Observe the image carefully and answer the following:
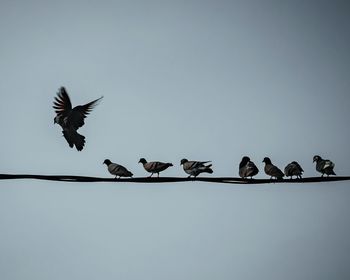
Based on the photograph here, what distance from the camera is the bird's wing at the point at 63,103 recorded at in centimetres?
1181

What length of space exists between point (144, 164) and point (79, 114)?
89.6 inches

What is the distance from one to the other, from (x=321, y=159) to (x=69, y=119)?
6440 millimetres

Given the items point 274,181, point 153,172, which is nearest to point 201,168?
point 153,172

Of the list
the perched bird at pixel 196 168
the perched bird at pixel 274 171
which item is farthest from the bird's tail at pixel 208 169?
the perched bird at pixel 274 171

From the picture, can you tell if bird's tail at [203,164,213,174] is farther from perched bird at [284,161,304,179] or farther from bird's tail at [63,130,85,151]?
bird's tail at [63,130,85,151]

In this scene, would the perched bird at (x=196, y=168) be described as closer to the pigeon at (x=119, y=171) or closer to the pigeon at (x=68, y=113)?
the pigeon at (x=119, y=171)

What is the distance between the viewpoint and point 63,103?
466 inches

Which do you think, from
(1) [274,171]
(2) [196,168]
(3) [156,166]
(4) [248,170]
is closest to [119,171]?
(3) [156,166]

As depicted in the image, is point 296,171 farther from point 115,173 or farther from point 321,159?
point 115,173

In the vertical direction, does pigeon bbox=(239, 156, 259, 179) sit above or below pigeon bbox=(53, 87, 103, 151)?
below

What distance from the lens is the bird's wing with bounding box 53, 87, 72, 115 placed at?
1181 cm

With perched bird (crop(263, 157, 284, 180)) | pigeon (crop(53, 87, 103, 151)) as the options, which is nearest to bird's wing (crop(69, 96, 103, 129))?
pigeon (crop(53, 87, 103, 151))

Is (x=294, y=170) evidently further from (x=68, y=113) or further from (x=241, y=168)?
(x=68, y=113)

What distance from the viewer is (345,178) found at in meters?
7.73
